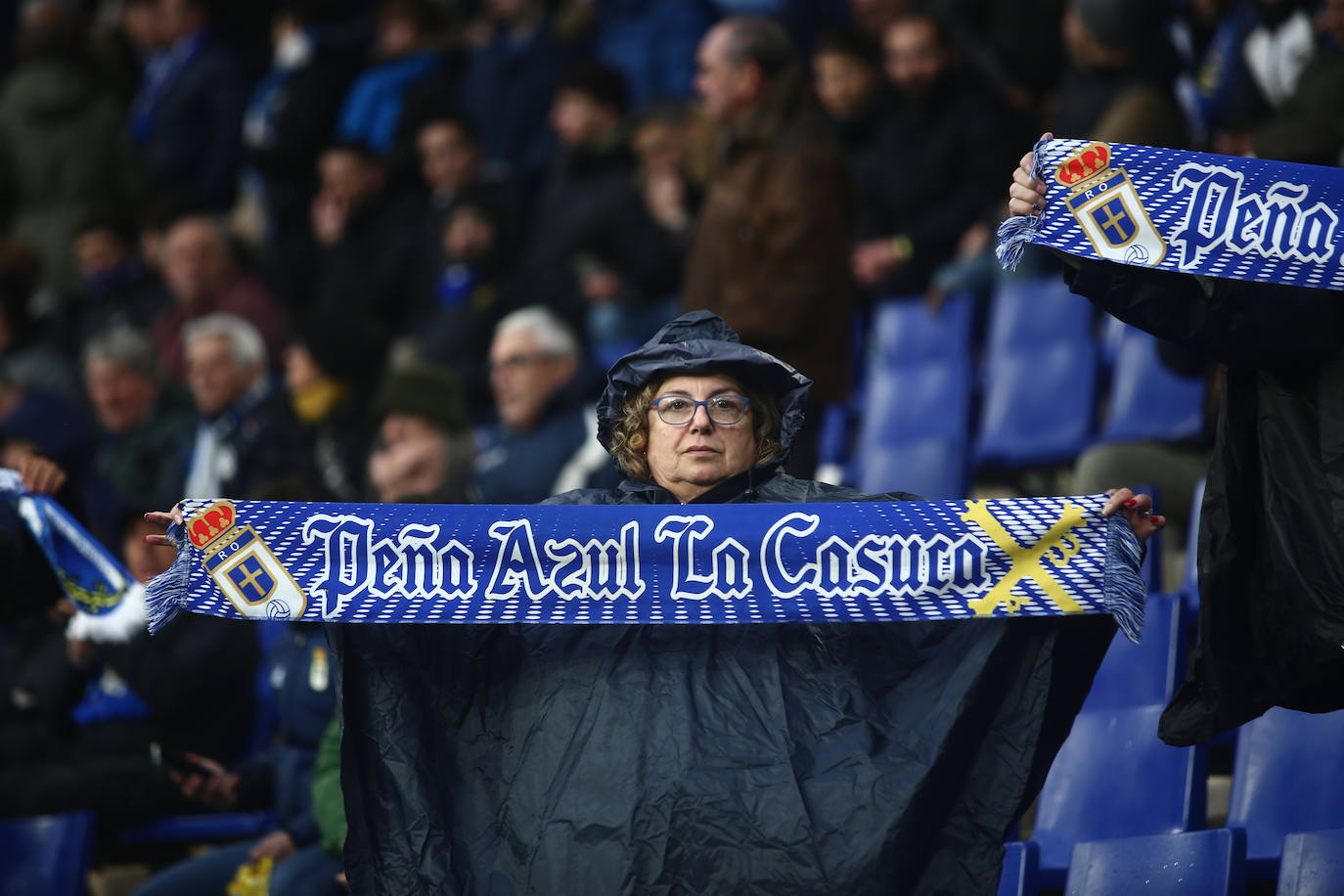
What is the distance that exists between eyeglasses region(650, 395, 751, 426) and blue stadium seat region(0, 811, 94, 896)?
2378 millimetres

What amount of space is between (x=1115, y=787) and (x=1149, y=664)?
0.36 metres

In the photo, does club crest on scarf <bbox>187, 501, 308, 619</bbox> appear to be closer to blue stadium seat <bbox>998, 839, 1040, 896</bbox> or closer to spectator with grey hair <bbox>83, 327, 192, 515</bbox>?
blue stadium seat <bbox>998, 839, 1040, 896</bbox>

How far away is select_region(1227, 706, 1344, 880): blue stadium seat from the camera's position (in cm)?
453

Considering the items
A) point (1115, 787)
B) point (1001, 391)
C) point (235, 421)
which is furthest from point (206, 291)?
point (1115, 787)

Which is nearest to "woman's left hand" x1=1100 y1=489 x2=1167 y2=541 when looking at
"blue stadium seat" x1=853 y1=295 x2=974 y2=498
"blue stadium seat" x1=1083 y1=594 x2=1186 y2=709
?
"blue stadium seat" x1=1083 y1=594 x2=1186 y2=709

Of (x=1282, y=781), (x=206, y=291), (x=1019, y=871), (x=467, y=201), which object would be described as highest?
(x=467, y=201)

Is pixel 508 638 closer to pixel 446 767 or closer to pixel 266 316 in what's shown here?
pixel 446 767

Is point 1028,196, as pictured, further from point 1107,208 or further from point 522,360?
point 522,360

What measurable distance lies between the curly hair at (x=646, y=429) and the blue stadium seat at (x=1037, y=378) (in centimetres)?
301

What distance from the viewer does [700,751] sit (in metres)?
3.98

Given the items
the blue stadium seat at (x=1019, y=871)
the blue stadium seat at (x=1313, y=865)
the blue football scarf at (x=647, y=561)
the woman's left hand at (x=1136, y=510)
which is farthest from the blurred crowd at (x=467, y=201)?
the blue stadium seat at (x=1019, y=871)

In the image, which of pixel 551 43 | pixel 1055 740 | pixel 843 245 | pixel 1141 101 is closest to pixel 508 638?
pixel 1055 740

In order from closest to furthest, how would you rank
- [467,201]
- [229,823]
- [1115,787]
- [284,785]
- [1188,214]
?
[1188,214]
[1115,787]
[284,785]
[229,823]
[467,201]

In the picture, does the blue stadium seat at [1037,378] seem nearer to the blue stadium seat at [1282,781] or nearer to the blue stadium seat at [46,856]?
the blue stadium seat at [1282,781]
